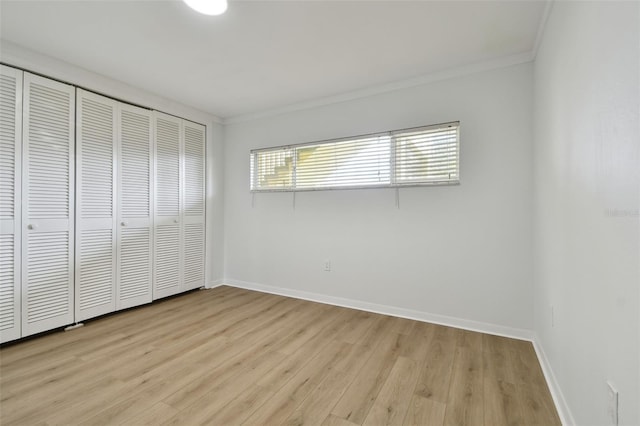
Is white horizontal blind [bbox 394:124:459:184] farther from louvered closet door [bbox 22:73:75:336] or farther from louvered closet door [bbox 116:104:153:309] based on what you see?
louvered closet door [bbox 22:73:75:336]

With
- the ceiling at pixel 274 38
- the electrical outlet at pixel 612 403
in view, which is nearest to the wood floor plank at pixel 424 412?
the electrical outlet at pixel 612 403

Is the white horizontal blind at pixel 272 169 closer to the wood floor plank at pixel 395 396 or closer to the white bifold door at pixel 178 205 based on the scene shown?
the white bifold door at pixel 178 205

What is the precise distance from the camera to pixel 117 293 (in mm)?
2984

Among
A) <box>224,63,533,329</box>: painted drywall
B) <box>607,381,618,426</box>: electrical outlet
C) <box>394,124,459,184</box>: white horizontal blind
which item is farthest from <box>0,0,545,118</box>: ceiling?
<box>607,381,618,426</box>: electrical outlet

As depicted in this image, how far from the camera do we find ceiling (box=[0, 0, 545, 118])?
184cm

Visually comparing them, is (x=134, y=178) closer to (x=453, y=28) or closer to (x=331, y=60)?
(x=331, y=60)

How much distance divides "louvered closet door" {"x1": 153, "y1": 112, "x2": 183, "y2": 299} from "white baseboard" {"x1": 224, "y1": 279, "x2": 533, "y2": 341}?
961 mm

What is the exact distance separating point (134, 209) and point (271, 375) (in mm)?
2453

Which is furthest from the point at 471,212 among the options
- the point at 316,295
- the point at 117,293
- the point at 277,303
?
the point at 117,293

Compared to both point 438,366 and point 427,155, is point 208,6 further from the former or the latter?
point 438,366

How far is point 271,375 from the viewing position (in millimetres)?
1885

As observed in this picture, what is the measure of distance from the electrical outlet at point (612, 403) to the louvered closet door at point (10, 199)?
12.4 feet

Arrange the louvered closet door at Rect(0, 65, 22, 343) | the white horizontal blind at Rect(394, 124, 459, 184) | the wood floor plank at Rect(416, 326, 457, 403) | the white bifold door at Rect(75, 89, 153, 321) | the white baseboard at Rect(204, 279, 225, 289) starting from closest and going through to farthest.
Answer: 1. the wood floor plank at Rect(416, 326, 457, 403)
2. the louvered closet door at Rect(0, 65, 22, 343)
3. the white horizontal blind at Rect(394, 124, 459, 184)
4. the white bifold door at Rect(75, 89, 153, 321)
5. the white baseboard at Rect(204, 279, 225, 289)

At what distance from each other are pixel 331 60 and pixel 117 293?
10.6 ft
